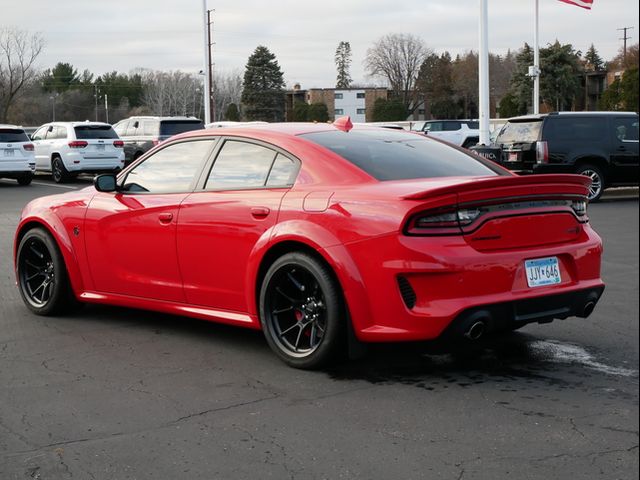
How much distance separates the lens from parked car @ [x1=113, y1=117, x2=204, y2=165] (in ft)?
97.4

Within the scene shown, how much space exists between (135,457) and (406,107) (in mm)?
104634

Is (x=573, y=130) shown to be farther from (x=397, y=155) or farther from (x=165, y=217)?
(x=165, y=217)

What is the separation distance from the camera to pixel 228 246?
221 inches

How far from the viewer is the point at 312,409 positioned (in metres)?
4.48

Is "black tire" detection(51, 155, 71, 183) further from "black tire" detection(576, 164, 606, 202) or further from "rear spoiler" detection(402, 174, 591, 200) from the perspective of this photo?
"rear spoiler" detection(402, 174, 591, 200)

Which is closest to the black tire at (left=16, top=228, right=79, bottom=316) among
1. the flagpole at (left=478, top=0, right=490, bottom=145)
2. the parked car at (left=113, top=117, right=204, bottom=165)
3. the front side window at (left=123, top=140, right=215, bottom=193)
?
the front side window at (left=123, top=140, right=215, bottom=193)

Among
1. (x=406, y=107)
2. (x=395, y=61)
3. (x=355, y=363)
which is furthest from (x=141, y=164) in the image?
(x=406, y=107)

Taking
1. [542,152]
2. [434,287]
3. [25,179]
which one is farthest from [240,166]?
[25,179]

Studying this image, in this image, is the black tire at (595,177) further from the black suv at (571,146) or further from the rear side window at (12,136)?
the rear side window at (12,136)

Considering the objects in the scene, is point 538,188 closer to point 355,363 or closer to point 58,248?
point 355,363

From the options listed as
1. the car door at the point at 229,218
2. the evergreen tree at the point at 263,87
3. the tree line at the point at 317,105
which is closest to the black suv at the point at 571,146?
the car door at the point at 229,218

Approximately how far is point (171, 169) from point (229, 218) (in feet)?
3.07

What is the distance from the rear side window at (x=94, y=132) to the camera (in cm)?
2678

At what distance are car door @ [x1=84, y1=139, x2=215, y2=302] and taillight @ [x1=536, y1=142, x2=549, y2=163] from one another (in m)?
12.6
